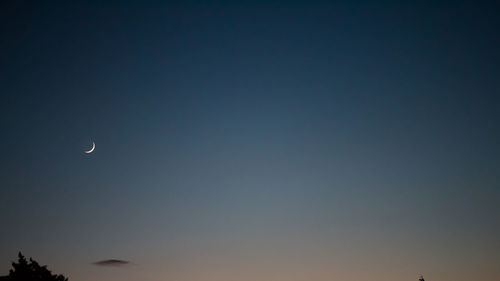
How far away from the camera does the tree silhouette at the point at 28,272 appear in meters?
28.3

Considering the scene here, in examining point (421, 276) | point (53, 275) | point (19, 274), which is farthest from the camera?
point (421, 276)

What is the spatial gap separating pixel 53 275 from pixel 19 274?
10.8ft

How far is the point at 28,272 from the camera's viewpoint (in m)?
28.7

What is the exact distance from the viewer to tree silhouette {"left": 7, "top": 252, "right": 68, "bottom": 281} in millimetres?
28312

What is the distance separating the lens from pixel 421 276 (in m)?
52.2

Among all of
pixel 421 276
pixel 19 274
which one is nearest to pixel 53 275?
pixel 19 274

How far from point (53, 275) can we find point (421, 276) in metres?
55.0

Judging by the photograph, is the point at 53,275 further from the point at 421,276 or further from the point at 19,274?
the point at 421,276

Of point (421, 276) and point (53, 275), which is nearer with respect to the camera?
point (53, 275)

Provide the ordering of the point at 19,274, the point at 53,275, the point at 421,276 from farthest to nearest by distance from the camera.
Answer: the point at 421,276 → the point at 53,275 → the point at 19,274

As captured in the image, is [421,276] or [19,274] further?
[421,276]

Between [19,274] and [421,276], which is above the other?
[19,274]

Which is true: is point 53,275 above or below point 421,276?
above

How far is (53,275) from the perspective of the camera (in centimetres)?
3103
